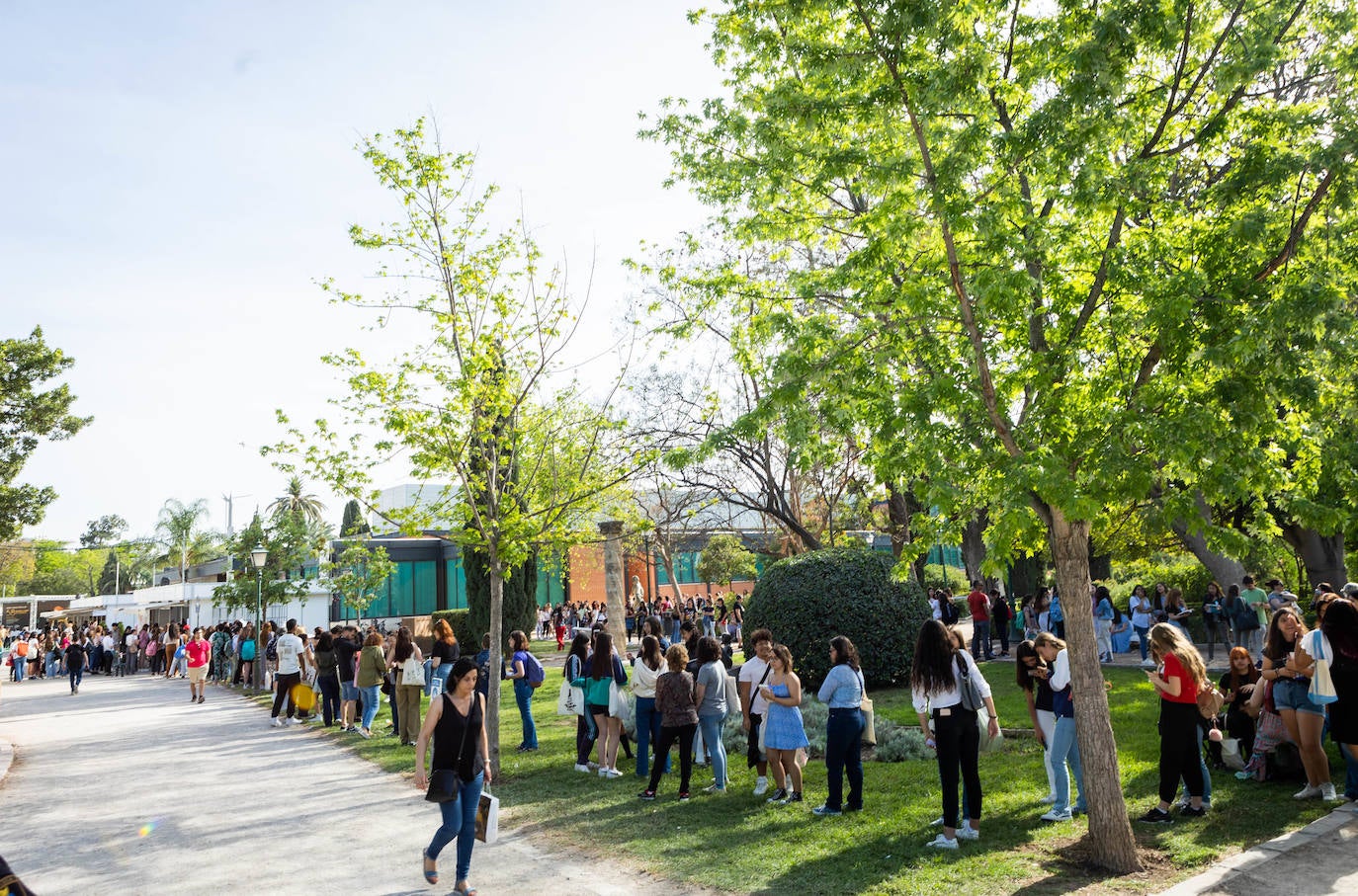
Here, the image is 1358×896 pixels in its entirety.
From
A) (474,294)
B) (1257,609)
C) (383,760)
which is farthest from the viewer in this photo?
(1257,609)

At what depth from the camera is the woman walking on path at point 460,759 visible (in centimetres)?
662

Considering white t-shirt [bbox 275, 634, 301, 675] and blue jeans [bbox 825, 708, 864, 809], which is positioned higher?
white t-shirt [bbox 275, 634, 301, 675]

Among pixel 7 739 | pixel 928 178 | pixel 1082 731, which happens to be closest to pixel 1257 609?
pixel 1082 731

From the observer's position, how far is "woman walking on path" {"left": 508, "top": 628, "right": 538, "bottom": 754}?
476 inches

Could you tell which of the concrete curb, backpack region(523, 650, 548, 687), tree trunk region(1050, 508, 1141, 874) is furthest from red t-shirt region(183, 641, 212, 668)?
the concrete curb

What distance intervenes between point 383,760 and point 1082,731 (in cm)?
904

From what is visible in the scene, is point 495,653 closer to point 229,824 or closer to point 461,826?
point 229,824

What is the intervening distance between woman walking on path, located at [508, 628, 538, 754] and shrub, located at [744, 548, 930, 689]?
14.4ft

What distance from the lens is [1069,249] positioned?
6988mm

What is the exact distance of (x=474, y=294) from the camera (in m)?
11.4

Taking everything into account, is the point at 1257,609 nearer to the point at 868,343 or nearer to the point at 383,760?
the point at 868,343

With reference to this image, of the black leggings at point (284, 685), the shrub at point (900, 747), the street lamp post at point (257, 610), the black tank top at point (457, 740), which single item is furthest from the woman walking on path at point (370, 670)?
the street lamp post at point (257, 610)

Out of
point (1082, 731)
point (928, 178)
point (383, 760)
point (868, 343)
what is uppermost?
point (928, 178)

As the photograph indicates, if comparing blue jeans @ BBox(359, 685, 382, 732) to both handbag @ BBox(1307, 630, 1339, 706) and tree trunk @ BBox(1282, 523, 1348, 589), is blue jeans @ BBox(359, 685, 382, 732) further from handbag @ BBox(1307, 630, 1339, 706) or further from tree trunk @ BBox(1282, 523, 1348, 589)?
tree trunk @ BBox(1282, 523, 1348, 589)
